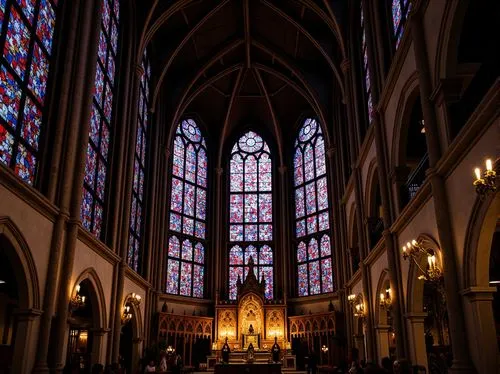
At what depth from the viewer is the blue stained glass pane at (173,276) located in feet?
97.4

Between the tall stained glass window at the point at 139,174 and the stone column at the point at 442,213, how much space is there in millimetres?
14280

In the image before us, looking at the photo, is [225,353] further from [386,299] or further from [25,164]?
[25,164]

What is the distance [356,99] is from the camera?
72.1ft

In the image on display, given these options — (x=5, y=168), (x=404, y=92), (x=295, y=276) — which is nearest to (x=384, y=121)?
(x=404, y=92)

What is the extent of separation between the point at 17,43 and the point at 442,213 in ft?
36.9

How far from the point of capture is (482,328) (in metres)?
9.88

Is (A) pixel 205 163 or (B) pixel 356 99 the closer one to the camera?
(B) pixel 356 99

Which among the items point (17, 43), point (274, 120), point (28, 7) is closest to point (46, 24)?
point (28, 7)

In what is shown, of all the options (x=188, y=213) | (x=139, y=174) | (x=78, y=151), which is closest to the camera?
(x=78, y=151)

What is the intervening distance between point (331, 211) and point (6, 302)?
1790cm

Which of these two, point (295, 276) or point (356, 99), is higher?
point (356, 99)

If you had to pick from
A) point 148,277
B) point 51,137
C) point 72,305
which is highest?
point 51,137

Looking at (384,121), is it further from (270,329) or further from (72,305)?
(270,329)

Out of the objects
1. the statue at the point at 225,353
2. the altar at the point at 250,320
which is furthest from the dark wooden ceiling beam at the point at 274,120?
the statue at the point at 225,353
